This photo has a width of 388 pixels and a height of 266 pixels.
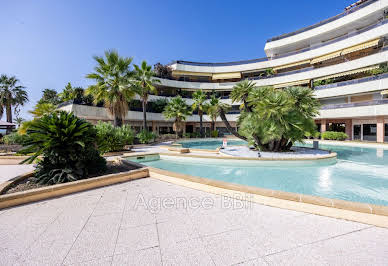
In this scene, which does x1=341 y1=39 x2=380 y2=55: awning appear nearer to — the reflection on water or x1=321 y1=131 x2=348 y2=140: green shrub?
x1=321 y1=131 x2=348 y2=140: green shrub

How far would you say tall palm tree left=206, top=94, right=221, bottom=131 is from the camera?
54.3ft

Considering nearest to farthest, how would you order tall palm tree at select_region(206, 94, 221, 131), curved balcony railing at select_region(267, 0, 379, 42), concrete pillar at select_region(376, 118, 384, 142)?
A: tall palm tree at select_region(206, 94, 221, 131) → concrete pillar at select_region(376, 118, 384, 142) → curved balcony railing at select_region(267, 0, 379, 42)

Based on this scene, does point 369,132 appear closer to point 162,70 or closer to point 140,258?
point 140,258

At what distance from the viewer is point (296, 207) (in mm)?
3457

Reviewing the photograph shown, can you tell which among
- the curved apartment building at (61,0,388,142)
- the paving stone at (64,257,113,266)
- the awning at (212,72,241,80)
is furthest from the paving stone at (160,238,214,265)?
the awning at (212,72,241,80)

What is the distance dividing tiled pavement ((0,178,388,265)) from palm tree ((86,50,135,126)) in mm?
12956

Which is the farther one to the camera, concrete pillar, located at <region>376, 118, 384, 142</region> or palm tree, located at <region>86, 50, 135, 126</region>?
concrete pillar, located at <region>376, 118, 384, 142</region>

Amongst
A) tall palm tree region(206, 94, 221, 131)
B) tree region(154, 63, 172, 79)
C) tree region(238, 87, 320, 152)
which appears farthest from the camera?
tree region(154, 63, 172, 79)

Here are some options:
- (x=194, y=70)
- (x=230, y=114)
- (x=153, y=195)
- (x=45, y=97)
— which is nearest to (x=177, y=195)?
(x=153, y=195)

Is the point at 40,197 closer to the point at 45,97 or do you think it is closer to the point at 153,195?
the point at 153,195

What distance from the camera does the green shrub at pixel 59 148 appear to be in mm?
4816

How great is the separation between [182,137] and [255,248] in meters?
26.7

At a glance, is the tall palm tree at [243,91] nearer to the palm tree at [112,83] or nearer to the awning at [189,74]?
the palm tree at [112,83]

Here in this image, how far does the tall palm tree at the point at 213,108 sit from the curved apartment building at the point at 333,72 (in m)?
3.46
